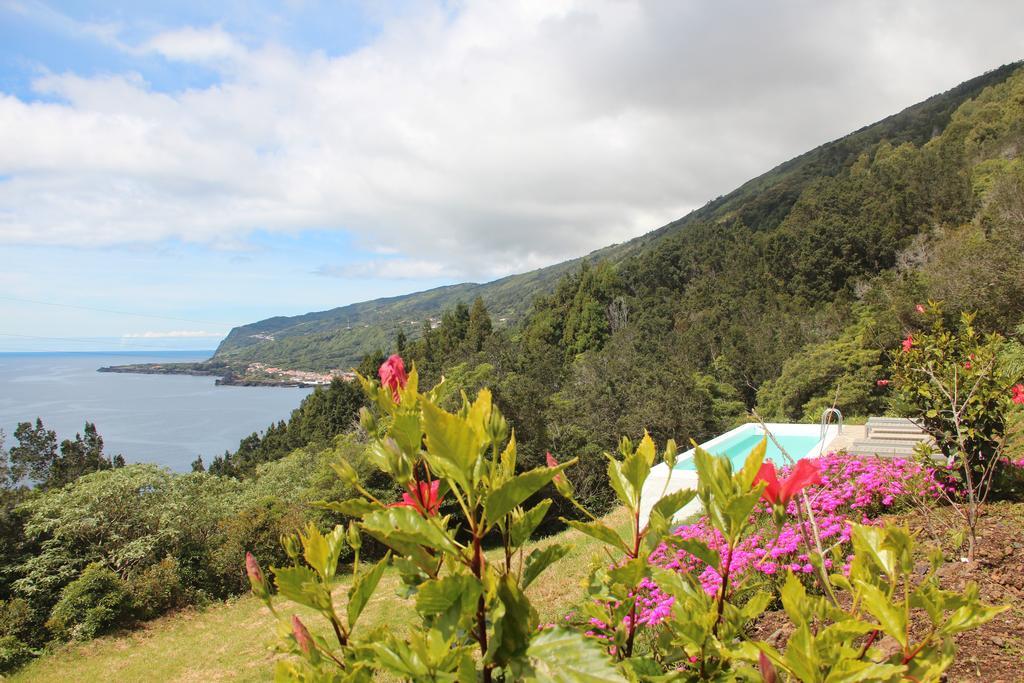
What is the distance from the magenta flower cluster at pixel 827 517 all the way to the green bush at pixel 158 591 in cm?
843

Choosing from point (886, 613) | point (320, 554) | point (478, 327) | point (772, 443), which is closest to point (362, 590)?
point (320, 554)

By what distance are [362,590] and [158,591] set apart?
10337mm

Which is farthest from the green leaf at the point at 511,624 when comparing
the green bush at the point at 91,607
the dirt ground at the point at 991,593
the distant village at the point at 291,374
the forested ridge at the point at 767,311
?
the distant village at the point at 291,374

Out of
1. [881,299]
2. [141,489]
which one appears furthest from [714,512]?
[881,299]

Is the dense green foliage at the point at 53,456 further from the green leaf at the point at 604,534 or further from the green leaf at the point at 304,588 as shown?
the green leaf at the point at 604,534

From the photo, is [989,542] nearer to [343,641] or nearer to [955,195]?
[343,641]

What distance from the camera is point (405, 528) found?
662 mm

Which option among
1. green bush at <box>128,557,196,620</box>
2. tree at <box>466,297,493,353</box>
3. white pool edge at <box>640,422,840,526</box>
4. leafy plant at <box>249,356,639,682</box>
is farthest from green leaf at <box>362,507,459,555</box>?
tree at <box>466,297,493,353</box>

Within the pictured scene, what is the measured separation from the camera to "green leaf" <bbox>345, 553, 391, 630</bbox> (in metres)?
0.75

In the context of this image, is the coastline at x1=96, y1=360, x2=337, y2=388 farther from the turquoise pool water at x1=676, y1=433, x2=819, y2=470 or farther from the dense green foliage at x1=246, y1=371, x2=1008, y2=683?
the dense green foliage at x1=246, y1=371, x2=1008, y2=683

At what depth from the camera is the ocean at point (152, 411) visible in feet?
128

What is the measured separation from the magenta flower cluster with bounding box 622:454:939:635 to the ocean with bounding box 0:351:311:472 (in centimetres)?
2485

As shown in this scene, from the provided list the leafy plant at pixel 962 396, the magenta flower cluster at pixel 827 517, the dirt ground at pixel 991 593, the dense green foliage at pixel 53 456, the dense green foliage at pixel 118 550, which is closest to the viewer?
the dirt ground at pixel 991 593

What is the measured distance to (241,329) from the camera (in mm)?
169125
